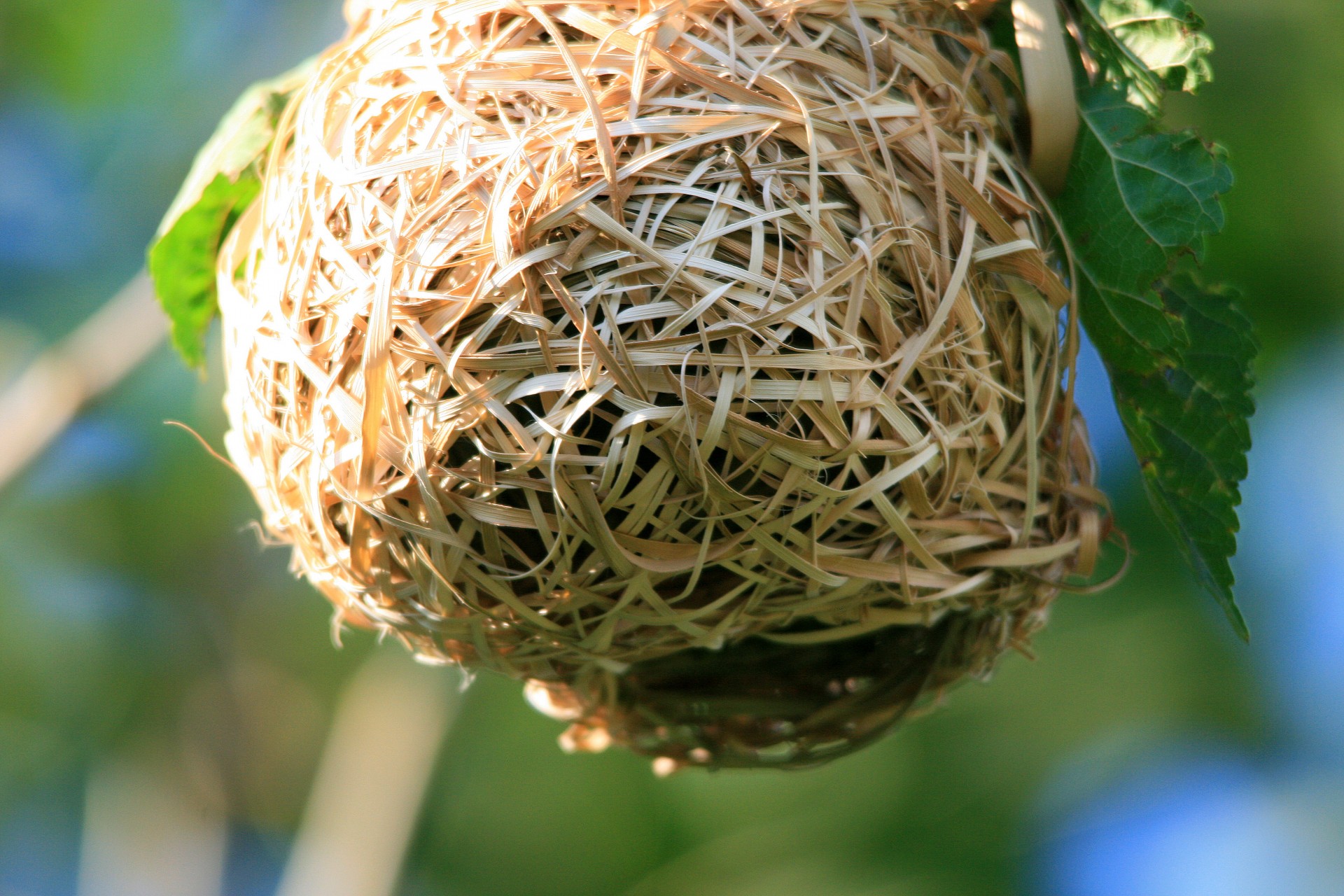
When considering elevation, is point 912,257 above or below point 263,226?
below

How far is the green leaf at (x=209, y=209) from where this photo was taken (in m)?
0.81

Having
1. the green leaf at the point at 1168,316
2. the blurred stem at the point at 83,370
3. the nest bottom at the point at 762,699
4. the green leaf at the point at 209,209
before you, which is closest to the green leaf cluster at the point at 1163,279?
the green leaf at the point at 1168,316

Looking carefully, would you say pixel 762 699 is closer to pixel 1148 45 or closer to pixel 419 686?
pixel 1148 45

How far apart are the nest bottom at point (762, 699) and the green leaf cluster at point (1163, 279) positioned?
0.22 m

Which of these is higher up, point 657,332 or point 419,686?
point 657,332

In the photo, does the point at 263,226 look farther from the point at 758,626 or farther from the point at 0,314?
the point at 0,314

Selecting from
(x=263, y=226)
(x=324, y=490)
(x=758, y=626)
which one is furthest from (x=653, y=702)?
(x=263, y=226)

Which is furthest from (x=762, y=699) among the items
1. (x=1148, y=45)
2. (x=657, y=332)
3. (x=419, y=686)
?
(x=419, y=686)

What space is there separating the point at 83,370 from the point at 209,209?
68 centimetres

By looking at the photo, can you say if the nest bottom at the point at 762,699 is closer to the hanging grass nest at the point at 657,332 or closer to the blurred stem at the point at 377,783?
the hanging grass nest at the point at 657,332

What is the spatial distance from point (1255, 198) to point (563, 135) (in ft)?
6.19

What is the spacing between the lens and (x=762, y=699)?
0.83 meters

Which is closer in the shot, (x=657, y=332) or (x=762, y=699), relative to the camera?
(x=657, y=332)

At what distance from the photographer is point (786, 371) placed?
554mm
